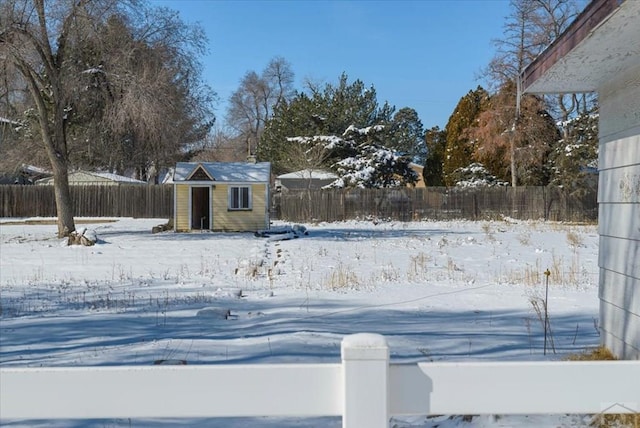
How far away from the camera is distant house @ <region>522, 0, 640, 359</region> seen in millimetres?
3428

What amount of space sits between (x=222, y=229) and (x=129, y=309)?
15178 mm

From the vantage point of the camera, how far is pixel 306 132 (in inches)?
1447

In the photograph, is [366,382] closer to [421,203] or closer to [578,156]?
[421,203]

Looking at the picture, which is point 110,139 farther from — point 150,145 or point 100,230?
point 100,230

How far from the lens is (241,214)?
22.7m

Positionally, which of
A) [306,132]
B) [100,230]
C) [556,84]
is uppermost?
[306,132]

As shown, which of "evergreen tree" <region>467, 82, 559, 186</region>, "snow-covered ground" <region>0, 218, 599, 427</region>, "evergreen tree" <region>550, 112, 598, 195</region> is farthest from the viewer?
"evergreen tree" <region>467, 82, 559, 186</region>

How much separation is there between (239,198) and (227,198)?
1.58 ft

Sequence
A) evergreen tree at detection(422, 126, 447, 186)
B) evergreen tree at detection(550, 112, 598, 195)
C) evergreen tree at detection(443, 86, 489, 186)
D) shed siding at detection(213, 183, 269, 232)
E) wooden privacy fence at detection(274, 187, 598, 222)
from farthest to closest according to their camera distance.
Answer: evergreen tree at detection(422, 126, 447, 186) → evergreen tree at detection(443, 86, 489, 186) → wooden privacy fence at detection(274, 187, 598, 222) → evergreen tree at detection(550, 112, 598, 195) → shed siding at detection(213, 183, 269, 232)

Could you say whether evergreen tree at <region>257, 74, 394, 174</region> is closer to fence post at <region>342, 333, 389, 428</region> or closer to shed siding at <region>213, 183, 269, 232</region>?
shed siding at <region>213, 183, 269, 232</region>

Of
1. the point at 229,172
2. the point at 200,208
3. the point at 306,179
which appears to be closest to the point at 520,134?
the point at 306,179

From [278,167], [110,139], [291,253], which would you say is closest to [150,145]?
[110,139]

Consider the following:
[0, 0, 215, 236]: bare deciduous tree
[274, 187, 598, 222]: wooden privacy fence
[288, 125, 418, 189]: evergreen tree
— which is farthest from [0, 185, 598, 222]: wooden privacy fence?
[0, 0, 215, 236]: bare deciduous tree

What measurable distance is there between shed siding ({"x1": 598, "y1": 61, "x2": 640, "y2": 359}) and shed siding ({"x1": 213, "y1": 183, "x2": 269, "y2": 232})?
738 inches
